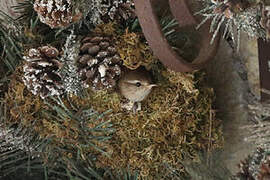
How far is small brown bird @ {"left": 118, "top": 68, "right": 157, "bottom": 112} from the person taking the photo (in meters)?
0.75

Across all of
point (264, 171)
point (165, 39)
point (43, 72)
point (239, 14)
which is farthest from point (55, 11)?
point (264, 171)

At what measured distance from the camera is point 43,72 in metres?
0.78

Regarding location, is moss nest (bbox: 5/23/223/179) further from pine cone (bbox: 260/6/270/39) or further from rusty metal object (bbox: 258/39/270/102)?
pine cone (bbox: 260/6/270/39)

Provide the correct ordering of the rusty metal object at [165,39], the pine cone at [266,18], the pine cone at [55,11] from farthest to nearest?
the pine cone at [55,11]
the rusty metal object at [165,39]
the pine cone at [266,18]

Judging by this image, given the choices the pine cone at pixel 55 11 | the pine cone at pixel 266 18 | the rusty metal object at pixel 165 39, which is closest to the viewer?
the pine cone at pixel 266 18

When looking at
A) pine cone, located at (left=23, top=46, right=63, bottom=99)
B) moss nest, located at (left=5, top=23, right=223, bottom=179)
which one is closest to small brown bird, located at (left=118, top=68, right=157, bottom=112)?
moss nest, located at (left=5, top=23, right=223, bottom=179)

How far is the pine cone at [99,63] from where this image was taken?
754 millimetres

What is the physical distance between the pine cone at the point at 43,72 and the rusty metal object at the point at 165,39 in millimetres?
204

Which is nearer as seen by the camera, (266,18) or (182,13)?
(266,18)

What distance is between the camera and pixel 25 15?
858mm

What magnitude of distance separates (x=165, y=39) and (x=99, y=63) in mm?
149

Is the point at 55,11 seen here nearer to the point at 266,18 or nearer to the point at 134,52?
the point at 134,52

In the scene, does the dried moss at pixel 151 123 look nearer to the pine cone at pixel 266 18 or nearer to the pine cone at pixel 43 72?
the pine cone at pixel 43 72

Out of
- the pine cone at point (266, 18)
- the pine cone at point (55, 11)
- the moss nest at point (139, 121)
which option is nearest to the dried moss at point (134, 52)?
the moss nest at point (139, 121)
